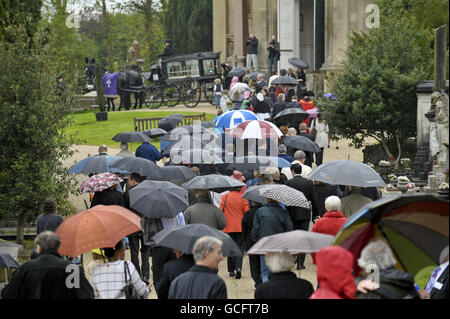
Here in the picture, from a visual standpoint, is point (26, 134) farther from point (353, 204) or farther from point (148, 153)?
point (353, 204)

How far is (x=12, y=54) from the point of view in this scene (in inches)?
→ 549

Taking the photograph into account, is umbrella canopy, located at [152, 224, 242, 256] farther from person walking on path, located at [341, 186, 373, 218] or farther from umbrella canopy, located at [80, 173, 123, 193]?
umbrella canopy, located at [80, 173, 123, 193]

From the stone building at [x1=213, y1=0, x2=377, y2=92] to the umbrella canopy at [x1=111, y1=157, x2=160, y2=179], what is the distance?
9981 mm

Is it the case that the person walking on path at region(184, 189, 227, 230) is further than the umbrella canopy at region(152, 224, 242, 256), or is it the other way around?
the person walking on path at region(184, 189, 227, 230)

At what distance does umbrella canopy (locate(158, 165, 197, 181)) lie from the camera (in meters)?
11.9

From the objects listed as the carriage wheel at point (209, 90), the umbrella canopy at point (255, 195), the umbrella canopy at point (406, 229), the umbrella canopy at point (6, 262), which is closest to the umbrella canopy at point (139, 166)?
the umbrella canopy at point (255, 195)

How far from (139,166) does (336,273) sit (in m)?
7.22

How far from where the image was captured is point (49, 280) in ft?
21.4

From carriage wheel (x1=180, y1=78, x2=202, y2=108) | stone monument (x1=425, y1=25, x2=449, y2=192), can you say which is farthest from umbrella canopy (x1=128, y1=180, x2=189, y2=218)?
carriage wheel (x1=180, y1=78, x2=202, y2=108)

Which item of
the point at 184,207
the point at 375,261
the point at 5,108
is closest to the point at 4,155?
the point at 5,108
